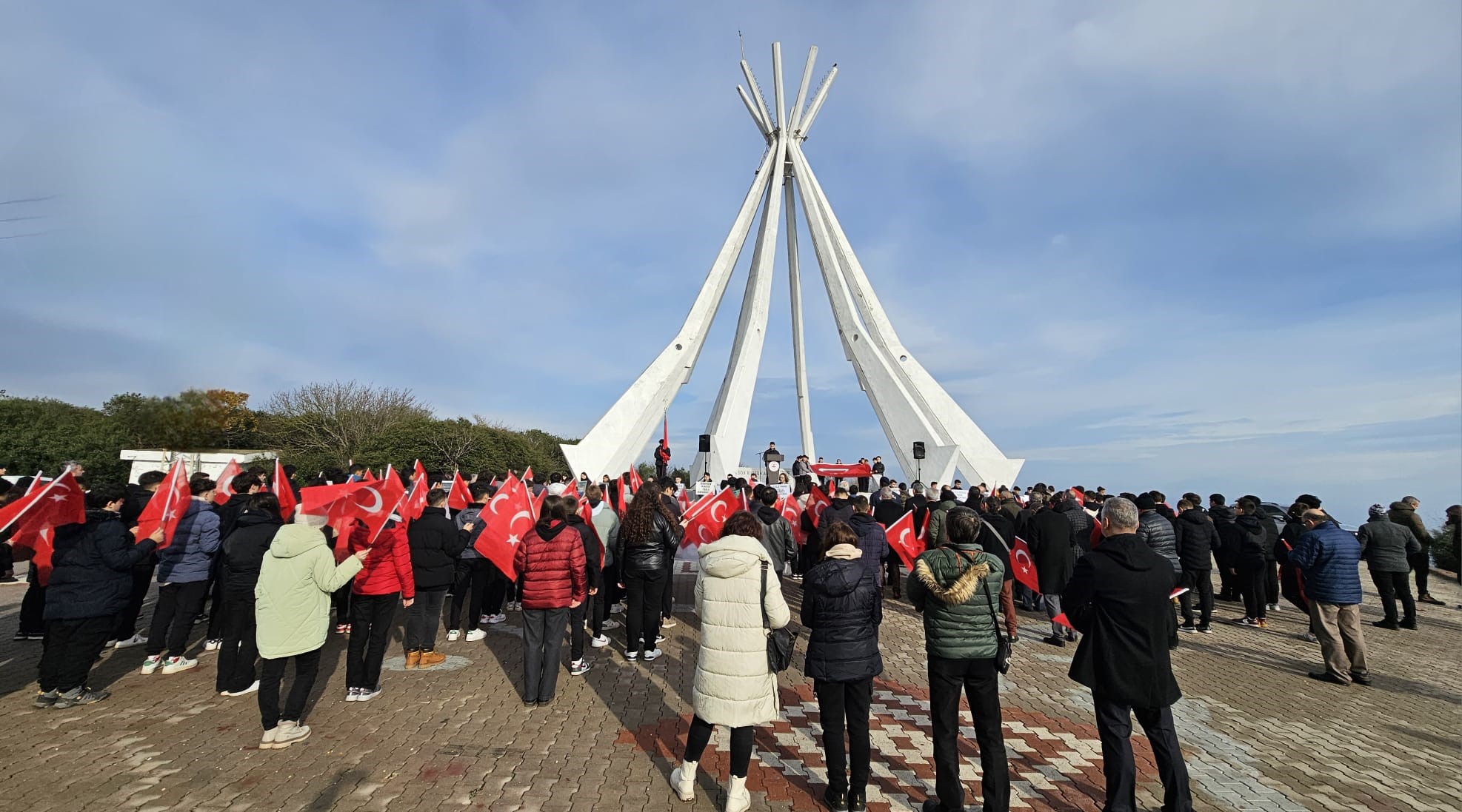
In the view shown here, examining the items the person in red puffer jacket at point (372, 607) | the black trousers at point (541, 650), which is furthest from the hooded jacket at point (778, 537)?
the person in red puffer jacket at point (372, 607)

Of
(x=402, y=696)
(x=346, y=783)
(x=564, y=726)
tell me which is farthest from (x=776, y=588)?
(x=402, y=696)

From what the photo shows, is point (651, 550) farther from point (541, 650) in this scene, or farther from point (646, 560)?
point (541, 650)

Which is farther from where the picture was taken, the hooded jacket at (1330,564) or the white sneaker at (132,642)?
the white sneaker at (132,642)

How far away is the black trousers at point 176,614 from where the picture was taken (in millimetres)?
5992

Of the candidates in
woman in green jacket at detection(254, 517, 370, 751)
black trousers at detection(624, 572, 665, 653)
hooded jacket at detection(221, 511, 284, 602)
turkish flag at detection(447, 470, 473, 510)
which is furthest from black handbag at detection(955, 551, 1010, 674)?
turkish flag at detection(447, 470, 473, 510)

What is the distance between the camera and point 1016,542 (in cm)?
771

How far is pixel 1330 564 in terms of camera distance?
6434 millimetres

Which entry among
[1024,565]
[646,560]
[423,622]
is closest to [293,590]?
[423,622]

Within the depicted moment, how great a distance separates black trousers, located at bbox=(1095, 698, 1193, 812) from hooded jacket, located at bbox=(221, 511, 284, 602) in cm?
596

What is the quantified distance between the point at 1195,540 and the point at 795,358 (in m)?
24.9

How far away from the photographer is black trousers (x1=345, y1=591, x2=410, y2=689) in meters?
5.33

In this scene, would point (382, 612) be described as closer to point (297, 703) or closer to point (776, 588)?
point (297, 703)

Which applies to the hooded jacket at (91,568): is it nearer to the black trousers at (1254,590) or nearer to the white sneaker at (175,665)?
the white sneaker at (175,665)

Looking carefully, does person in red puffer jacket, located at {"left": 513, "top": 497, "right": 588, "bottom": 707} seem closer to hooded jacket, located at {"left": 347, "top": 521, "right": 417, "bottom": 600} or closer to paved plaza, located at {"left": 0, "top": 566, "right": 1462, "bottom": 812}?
paved plaza, located at {"left": 0, "top": 566, "right": 1462, "bottom": 812}
